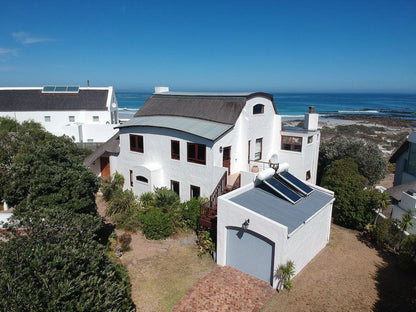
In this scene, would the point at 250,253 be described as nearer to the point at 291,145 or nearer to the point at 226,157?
the point at 226,157

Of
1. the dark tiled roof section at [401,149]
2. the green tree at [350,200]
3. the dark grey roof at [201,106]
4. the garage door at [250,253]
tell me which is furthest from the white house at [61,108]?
the dark tiled roof section at [401,149]

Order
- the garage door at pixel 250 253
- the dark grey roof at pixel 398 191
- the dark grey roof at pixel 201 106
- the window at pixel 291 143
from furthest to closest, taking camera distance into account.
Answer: the window at pixel 291 143
the dark grey roof at pixel 201 106
the dark grey roof at pixel 398 191
the garage door at pixel 250 253

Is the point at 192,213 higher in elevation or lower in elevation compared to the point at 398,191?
lower

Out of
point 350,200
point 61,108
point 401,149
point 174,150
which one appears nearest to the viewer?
point 350,200

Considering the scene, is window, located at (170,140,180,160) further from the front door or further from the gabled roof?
the front door

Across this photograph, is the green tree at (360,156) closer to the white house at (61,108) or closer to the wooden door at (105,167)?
the wooden door at (105,167)

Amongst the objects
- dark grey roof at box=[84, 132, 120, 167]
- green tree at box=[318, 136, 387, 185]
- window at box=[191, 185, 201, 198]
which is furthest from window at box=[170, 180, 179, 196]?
green tree at box=[318, 136, 387, 185]

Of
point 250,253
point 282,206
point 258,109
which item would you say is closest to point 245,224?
point 250,253
